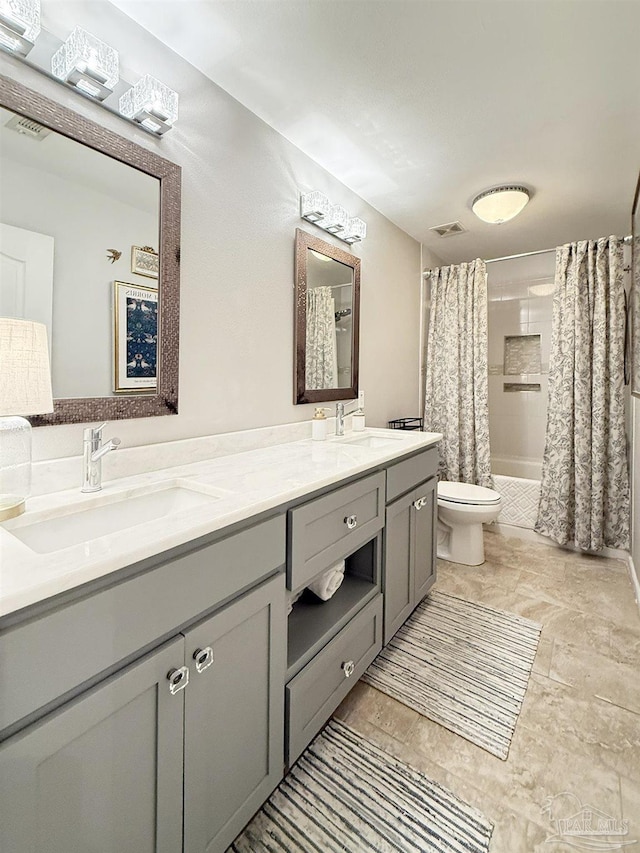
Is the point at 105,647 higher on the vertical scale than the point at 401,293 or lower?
lower

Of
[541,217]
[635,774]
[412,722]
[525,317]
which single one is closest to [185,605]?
[412,722]

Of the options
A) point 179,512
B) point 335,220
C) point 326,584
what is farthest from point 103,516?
point 335,220

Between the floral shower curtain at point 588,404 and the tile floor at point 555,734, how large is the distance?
62 centimetres

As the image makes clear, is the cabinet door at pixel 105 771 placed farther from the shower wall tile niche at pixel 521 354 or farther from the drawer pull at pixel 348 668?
the shower wall tile niche at pixel 521 354

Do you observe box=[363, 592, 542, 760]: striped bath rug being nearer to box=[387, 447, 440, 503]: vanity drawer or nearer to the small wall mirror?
box=[387, 447, 440, 503]: vanity drawer

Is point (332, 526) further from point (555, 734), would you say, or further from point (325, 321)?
point (325, 321)

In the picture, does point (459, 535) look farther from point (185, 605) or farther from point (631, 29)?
point (631, 29)

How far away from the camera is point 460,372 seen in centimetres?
320

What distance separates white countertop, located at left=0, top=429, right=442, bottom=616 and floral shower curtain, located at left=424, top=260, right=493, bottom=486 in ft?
4.80

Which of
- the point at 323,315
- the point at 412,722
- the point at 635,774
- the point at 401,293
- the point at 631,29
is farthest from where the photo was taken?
the point at 401,293

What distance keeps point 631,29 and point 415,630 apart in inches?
95.9

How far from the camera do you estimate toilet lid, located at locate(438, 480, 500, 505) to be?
A: 7.97 feet

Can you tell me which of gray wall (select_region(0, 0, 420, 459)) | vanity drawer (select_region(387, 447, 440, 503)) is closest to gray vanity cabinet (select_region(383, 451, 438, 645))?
vanity drawer (select_region(387, 447, 440, 503))

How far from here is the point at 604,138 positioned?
73.0 inches
